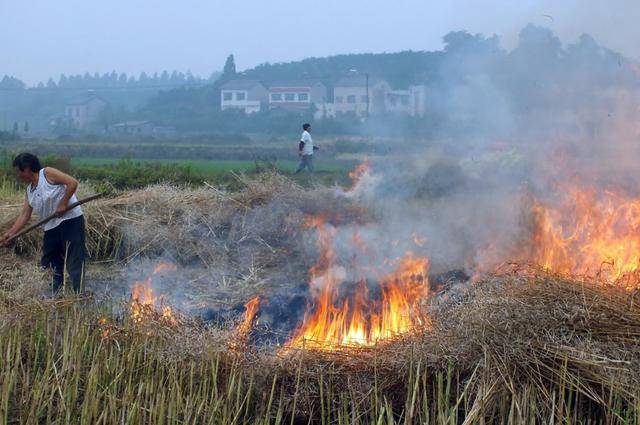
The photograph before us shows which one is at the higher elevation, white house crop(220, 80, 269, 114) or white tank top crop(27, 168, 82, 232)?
white house crop(220, 80, 269, 114)

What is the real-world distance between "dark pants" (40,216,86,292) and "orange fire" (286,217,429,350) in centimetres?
243

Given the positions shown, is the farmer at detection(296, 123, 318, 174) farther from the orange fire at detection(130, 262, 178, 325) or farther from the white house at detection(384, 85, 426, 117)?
the orange fire at detection(130, 262, 178, 325)

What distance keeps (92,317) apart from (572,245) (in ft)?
14.9

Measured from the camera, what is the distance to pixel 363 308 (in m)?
6.37

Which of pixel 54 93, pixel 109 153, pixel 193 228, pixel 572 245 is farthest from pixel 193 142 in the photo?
pixel 54 93

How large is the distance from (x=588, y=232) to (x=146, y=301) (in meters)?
4.41

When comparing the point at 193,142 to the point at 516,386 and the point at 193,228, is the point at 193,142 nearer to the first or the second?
the point at 193,228

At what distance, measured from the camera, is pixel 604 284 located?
4.91 metres

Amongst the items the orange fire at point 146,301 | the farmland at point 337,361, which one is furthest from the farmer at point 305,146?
the farmland at point 337,361

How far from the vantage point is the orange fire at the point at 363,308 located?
17.5ft

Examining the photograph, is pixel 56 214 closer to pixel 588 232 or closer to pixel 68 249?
pixel 68 249

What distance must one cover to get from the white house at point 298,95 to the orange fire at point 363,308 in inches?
1994

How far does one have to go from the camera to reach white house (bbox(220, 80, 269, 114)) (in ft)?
209

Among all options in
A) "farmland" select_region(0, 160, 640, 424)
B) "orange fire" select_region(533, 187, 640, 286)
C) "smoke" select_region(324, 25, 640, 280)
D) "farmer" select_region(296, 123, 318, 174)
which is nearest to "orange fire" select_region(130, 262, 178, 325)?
"farmland" select_region(0, 160, 640, 424)
